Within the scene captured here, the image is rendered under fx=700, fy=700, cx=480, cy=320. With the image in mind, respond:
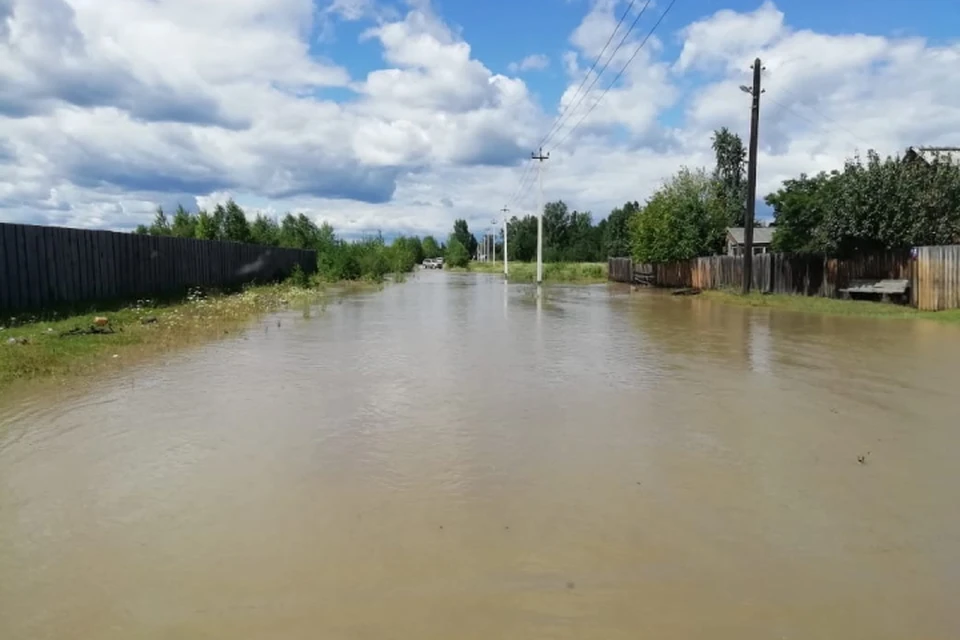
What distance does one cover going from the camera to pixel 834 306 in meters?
21.1

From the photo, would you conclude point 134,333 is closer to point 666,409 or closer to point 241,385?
point 241,385

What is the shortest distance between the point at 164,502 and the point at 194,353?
23.7ft

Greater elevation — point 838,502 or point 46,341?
point 46,341

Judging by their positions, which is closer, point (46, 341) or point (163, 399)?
point (163, 399)

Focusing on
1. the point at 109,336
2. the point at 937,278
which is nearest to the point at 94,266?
the point at 109,336

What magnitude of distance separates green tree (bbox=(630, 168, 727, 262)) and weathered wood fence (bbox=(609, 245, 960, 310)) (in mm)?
985

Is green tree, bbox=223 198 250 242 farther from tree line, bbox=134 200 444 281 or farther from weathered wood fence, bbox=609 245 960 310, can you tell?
weathered wood fence, bbox=609 245 960 310

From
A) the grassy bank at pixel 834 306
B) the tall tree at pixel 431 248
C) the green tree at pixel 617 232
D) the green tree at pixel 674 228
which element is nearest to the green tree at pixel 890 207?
the grassy bank at pixel 834 306

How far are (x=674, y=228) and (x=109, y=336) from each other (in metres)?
31.7

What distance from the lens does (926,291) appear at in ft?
62.6

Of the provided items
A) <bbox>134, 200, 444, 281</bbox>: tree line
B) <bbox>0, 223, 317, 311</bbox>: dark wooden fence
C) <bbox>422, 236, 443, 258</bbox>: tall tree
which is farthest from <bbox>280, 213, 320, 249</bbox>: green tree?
<bbox>422, 236, 443, 258</bbox>: tall tree

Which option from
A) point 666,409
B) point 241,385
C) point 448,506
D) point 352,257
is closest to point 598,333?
point 666,409

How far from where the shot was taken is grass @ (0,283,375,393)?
9.45 meters

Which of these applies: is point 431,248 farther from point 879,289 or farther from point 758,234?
point 879,289
